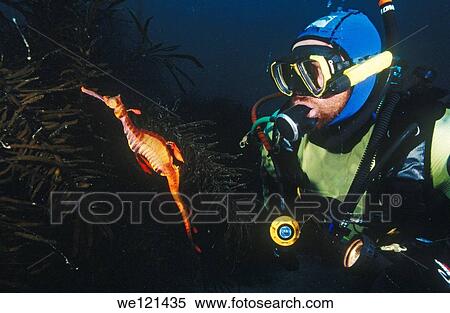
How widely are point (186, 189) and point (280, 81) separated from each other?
136 centimetres

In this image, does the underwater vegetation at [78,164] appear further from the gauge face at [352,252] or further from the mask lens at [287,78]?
the gauge face at [352,252]

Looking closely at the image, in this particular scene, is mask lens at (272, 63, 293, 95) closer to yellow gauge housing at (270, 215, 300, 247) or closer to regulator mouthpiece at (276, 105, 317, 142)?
regulator mouthpiece at (276, 105, 317, 142)

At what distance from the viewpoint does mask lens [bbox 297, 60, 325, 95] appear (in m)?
2.75

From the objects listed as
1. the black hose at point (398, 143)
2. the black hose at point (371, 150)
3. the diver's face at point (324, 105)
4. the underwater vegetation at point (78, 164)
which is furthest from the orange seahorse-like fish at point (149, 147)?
the black hose at point (398, 143)

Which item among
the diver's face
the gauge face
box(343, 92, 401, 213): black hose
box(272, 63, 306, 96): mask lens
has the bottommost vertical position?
the gauge face

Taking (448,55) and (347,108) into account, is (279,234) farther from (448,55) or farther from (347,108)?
(448,55)

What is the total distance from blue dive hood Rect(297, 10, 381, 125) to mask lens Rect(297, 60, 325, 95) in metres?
0.25

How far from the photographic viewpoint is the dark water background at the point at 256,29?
3250 centimetres

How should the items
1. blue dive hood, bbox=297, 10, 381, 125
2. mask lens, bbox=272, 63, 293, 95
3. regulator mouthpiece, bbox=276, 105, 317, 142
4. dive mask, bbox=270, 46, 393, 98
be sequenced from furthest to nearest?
1. mask lens, bbox=272, 63, 293, 95
2. blue dive hood, bbox=297, 10, 381, 125
3. regulator mouthpiece, bbox=276, 105, 317, 142
4. dive mask, bbox=270, 46, 393, 98

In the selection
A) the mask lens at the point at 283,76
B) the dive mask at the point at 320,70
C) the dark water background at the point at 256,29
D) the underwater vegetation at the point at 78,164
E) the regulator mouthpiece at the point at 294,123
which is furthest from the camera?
the dark water background at the point at 256,29

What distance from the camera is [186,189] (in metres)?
2.94

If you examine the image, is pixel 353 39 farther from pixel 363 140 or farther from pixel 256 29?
pixel 256 29

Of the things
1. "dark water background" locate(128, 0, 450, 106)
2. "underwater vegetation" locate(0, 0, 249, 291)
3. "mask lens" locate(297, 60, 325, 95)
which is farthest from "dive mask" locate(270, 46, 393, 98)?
"dark water background" locate(128, 0, 450, 106)

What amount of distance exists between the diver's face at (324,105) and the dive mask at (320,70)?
0.22ft
